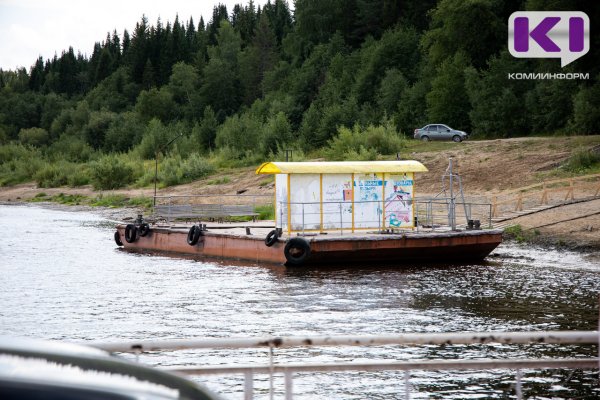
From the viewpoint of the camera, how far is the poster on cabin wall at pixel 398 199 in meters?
34.8

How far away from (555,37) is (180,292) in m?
42.5

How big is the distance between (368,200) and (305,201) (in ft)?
7.93

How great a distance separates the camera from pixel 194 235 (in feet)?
124

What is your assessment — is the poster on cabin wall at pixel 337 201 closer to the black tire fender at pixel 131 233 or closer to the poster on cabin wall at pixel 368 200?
the poster on cabin wall at pixel 368 200

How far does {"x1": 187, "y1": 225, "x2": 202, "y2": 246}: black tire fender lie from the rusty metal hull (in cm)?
180

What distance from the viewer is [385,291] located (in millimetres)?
26812

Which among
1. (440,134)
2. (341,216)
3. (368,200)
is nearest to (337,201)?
(341,216)

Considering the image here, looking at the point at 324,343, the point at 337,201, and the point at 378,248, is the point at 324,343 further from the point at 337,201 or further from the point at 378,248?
the point at 337,201

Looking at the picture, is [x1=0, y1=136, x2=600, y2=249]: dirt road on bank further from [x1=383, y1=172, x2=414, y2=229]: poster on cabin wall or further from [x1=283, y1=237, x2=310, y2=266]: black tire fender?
[x1=283, y1=237, x2=310, y2=266]: black tire fender

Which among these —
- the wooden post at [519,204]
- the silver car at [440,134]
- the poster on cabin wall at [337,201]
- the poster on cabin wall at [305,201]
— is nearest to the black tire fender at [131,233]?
the poster on cabin wall at [305,201]

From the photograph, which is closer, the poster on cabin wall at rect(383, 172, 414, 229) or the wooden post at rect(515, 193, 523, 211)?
the poster on cabin wall at rect(383, 172, 414, 229)

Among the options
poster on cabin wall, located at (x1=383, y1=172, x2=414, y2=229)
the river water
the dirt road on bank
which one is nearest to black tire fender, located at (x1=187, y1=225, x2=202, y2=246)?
the river water

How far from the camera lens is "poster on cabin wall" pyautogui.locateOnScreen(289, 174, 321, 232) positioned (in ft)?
111

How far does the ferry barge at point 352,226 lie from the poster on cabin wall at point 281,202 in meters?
0.01
